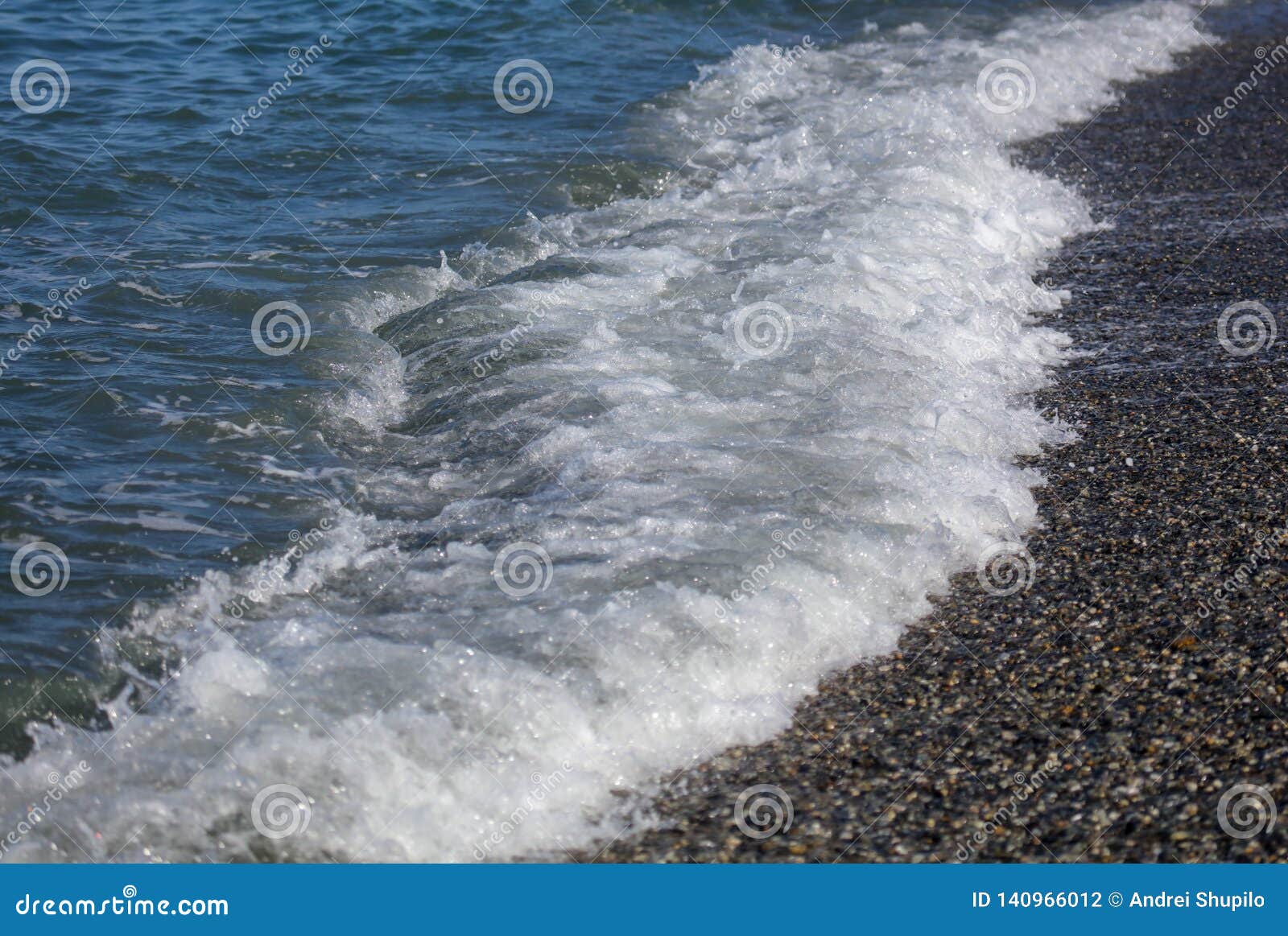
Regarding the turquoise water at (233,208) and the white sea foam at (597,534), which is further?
the turquoise water at (233,208)

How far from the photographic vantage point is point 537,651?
15.6 feet

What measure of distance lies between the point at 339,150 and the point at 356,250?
104 inches

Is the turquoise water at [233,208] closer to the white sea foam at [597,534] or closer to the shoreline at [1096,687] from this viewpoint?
the white sea foam at [597,534]

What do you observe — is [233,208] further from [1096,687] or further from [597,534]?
[1096,687]

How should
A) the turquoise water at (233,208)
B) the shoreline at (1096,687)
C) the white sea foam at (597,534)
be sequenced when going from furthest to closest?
the turquoise water at (233,208) < the white sea foam at (597,534) < the shoreline at (1096,687)

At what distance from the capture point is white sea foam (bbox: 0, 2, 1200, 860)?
168 inches

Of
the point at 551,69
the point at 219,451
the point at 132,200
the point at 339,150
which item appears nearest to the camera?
the point at 219,451

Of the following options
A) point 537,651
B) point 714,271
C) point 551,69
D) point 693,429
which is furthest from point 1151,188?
point 537,651

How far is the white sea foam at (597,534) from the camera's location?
427 cm

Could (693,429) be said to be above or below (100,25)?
below

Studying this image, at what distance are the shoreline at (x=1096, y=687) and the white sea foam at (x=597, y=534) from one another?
0.23 metres

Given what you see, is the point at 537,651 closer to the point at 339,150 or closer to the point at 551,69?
the point at 339,150

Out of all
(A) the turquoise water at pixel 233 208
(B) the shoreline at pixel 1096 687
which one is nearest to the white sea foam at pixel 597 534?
(B) the shoreline at pixel 1096 687

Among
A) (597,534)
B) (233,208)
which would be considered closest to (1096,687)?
(597,534)
